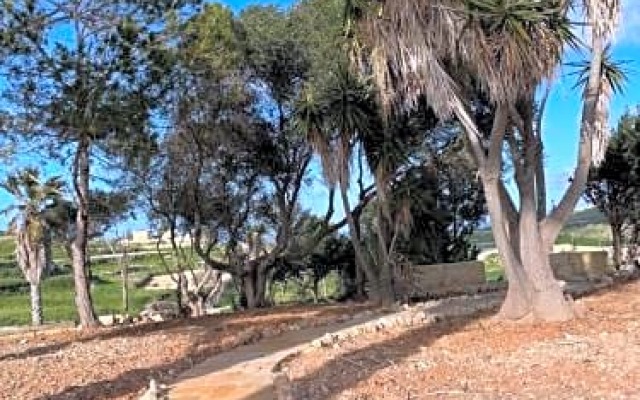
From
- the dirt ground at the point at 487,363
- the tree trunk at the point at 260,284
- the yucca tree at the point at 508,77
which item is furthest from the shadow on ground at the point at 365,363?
the tree trunk at the point at 260,284

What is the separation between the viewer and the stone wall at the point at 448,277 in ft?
74.8

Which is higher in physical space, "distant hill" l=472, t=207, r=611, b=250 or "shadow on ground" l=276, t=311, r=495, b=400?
"distant hill" l=472, t=207, r=611, b=250

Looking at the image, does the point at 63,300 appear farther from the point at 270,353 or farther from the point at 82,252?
the point at 270,353

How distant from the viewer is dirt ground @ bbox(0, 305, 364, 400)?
10766 mm

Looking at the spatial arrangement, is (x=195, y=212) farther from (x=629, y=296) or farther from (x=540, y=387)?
(x=540, y=387)

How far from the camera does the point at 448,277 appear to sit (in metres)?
23.7

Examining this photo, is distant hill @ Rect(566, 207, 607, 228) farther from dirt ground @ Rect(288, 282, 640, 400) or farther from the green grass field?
dirt ground @ Rect(288, 282, 640, 400)

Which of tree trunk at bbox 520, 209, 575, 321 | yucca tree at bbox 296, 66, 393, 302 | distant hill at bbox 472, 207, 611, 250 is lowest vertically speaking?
tree trunk at bbox 520, 209, 575, 321

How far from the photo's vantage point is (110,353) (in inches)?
539

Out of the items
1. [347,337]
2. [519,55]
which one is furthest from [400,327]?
[519,55]

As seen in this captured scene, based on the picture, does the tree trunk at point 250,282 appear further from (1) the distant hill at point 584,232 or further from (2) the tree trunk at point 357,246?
(1) the distant hill at point 584,232

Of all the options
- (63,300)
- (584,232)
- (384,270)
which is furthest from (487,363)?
(63,300)

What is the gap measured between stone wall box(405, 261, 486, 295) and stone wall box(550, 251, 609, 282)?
209 cm

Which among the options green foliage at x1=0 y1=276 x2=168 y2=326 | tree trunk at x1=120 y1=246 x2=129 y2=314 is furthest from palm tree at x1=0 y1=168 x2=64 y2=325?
green foliage at x1=0 y1=276 x2=168 y2=326
